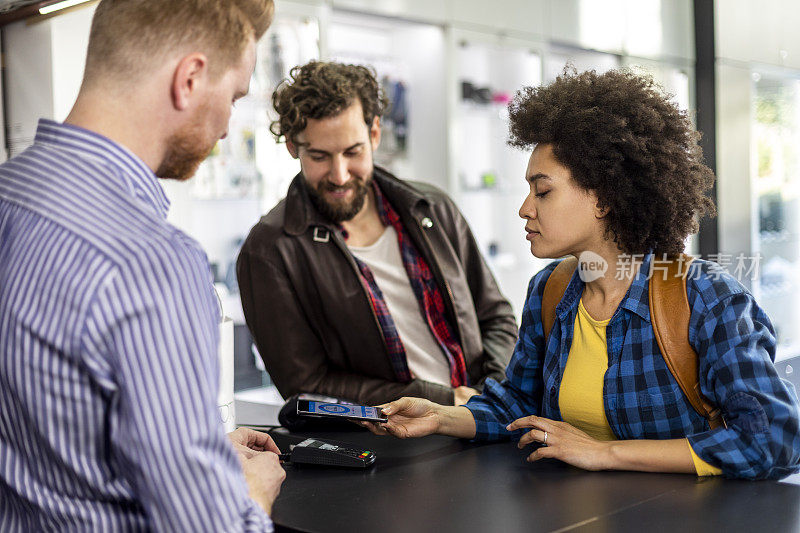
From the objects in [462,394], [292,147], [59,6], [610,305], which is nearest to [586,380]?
[610,305]

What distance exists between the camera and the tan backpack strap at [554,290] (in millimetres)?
2000

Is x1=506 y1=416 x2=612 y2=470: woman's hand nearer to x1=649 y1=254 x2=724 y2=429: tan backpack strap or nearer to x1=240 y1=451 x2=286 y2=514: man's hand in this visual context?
x1=649 y1=254 x2=724 y2=429: tan backpack strap

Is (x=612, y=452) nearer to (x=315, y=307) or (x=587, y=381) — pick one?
(x=587, y=381)

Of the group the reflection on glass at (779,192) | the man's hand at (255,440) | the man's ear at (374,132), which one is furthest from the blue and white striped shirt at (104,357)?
the reflection on glass at (779,192)

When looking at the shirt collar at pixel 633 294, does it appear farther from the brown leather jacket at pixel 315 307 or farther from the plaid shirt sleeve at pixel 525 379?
the brown leather jacket at pixel 315 307

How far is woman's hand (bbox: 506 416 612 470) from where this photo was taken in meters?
1.66

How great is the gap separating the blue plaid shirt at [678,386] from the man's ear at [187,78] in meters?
1.02

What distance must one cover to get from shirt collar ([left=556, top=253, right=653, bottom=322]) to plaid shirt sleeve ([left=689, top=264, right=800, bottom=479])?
0.37 ft

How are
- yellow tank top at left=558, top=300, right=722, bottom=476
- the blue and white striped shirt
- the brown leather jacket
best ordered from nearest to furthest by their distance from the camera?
1. the blue and white striped shirt
2. yellow tank top at left=558, top=300, right=722, bottom=476
3. the brown leather jacket

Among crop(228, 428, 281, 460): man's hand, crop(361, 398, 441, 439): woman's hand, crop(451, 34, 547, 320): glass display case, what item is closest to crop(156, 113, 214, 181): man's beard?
crop(228, 428, 281, 460): man's hand

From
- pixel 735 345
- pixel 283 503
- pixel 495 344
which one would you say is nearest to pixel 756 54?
pixel 495 344

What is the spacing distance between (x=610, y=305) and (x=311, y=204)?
107 cm

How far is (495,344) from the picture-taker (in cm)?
277

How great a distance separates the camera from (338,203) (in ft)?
8.47
